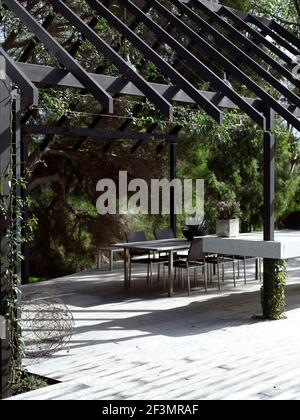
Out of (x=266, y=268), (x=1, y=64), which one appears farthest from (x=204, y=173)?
(x=1, y=64)

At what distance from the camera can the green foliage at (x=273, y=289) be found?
7180 mm

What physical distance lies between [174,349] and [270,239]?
2038mm

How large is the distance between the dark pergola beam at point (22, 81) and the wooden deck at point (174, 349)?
7.58 ft

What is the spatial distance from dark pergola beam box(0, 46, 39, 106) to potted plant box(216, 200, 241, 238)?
3528 millimetres

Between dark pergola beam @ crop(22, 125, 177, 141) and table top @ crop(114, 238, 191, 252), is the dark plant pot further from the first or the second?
dark pergola beam @ crop(22, 125, 177, 141)

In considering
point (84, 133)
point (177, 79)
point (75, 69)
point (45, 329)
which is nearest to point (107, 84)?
point (75, 69)

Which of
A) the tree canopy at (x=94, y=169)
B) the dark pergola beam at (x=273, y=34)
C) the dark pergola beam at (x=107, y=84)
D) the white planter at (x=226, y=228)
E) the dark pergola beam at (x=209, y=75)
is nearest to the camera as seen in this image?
the dark pergola beam at (x=107, y=84)

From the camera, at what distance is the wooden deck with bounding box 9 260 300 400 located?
4613 mm

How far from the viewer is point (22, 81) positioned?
5.09 meters

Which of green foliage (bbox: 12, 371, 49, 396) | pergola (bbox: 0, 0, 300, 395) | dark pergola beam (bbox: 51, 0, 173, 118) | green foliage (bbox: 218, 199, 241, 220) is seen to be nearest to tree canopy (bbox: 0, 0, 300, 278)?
pergola (bbox: 0, 0, 300, 395)

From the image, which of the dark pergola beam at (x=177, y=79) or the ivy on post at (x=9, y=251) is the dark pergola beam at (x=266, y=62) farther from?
the ivy on post at (x=9, y=251)

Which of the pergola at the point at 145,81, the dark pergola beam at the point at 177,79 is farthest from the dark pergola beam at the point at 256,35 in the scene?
the dark pergola beam at the point at 177,79

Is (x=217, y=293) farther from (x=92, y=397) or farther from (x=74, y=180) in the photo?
(x=74, y=180)

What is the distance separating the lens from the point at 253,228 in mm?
16641
